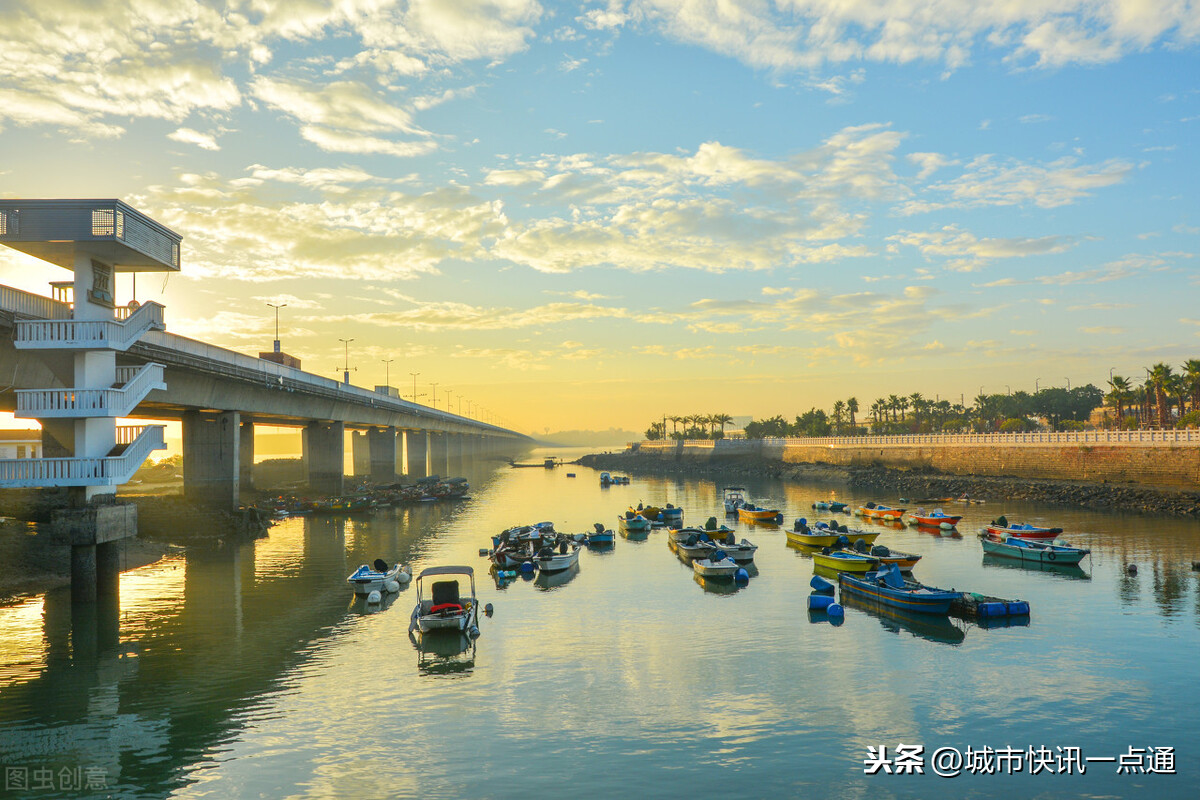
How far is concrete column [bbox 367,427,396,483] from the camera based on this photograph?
150 meters

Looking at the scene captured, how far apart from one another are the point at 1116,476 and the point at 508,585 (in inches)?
3397

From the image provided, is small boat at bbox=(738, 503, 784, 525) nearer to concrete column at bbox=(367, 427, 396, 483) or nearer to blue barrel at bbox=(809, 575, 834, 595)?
blue barrel at bbox=(809, 575, 834, 595)

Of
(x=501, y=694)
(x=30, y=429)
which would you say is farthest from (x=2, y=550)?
(x=30, y=429)

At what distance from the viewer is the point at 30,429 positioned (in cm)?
15962

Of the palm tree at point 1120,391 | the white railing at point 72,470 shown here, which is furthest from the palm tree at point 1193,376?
the white railing at point 72,470

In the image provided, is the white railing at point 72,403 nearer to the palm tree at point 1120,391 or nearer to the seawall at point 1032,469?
the seawall at point 1032,469

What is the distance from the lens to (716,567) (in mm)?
50625

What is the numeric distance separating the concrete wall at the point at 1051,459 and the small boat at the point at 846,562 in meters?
60.1

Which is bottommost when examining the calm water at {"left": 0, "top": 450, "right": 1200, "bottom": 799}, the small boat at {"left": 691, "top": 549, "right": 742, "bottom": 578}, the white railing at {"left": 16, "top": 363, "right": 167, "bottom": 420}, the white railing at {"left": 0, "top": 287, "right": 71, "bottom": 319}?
the calm water at {"left": 0, "top": 450, "right": 1200, "bottom": 799}

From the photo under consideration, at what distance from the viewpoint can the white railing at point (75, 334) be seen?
39344mm

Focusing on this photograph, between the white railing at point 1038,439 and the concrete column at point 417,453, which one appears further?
the concrete column at point 417,453

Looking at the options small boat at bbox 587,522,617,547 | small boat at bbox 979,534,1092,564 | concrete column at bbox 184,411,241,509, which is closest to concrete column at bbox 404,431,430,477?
concrete column at bbox 184,411,241,509

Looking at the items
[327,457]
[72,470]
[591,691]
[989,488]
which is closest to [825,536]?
[591,691]

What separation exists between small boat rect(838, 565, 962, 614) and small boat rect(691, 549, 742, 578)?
7.41 m
